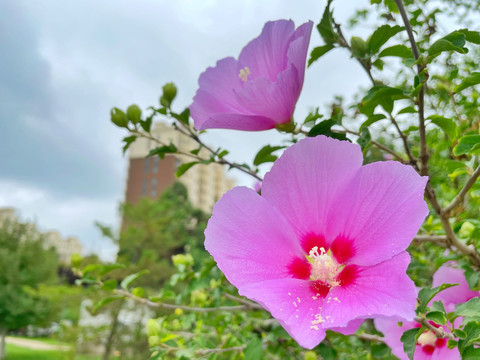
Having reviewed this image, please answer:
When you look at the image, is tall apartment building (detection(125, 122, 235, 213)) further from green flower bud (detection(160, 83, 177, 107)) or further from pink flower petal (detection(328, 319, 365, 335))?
pink flower petal (detection(328, 319, 365, 335))

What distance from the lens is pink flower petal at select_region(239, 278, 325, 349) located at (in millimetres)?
406

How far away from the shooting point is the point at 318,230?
50 cm

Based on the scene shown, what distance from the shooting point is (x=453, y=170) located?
0.78 meters

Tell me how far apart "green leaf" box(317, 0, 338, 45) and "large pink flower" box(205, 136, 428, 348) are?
0.27m

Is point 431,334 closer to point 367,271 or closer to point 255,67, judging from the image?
point 367,271

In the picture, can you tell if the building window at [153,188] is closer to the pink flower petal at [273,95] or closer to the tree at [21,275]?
the tree at [21,275]

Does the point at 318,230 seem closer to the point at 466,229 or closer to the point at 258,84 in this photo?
the point at 258,84

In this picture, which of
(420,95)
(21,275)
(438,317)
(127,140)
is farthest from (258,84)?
(21,275)

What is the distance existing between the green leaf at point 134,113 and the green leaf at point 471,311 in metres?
0.70

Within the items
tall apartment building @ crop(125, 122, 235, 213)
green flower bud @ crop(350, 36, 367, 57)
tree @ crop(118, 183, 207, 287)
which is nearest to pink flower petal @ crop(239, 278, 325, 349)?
green flower bud @ crop(350, 36, 367, 57)

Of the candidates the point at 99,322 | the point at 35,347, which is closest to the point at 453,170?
the point at 99,322

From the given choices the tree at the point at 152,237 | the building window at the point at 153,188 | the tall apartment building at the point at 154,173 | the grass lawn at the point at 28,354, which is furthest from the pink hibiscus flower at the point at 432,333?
the building window at the point at 153,188

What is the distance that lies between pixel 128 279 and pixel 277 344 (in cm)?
42

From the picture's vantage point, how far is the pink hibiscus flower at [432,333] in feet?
1.91
